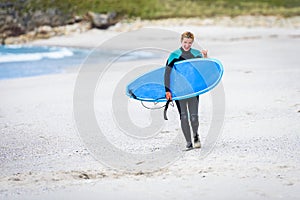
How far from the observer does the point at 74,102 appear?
31.4ft

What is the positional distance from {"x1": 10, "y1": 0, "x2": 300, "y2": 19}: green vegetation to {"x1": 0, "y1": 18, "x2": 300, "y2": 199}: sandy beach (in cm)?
2340

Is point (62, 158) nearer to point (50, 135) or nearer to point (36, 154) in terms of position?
point (36, 154)

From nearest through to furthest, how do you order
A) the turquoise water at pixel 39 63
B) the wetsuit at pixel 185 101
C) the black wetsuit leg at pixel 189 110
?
the wetsuit at pixel 185 101
the black wetsuit leg at pixel 189 110
the turquoise water at pixel 39 63

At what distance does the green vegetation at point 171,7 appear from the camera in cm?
3489

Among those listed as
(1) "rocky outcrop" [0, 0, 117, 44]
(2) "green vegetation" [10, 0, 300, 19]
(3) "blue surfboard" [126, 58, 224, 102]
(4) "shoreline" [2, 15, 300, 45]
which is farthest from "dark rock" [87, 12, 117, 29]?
(3) "blue surfboard" [126, 58, 224, 102]

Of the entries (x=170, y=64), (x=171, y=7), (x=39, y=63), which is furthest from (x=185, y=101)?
(x=171, y=7)

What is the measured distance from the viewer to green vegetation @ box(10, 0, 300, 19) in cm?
3489

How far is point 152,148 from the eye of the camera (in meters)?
6.32

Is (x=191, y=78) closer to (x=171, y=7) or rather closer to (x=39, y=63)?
(x=39, y=63)

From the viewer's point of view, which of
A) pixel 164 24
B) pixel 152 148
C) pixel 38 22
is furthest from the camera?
pixel 38 22

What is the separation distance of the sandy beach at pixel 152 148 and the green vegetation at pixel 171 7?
23397 mm

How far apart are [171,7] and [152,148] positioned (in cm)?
3204

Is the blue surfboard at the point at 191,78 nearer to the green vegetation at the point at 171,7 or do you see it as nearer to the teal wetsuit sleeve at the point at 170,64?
the teal wetsuit sleeve at the point at 170,64

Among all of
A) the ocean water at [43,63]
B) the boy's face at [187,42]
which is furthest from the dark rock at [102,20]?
the boy's face at [187,42]
